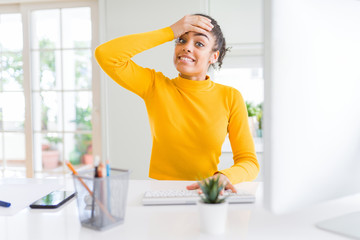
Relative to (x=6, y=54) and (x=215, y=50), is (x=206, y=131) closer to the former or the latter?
(x=215, y=50)

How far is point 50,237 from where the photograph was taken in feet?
2.41

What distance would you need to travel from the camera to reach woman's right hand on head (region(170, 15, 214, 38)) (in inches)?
57.3

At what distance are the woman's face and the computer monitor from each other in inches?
33.0

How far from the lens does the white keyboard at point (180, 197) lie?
96cm

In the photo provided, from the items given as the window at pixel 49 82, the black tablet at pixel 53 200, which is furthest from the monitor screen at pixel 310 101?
the window at pixel 49 82

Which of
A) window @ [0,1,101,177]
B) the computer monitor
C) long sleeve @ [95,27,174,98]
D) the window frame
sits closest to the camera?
the computer monitor

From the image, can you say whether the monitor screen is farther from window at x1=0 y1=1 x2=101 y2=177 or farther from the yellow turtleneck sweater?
window at x1=0 y1=1 x2=101 y2=177

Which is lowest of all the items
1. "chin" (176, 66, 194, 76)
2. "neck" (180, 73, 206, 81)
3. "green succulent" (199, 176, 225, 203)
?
"green succulent" (199, 176, 225, 203)

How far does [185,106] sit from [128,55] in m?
0.33

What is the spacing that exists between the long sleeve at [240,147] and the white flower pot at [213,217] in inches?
15.8

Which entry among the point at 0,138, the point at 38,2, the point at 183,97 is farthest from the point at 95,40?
the point at 183,97

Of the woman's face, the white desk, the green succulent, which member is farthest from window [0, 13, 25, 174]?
the green succulent

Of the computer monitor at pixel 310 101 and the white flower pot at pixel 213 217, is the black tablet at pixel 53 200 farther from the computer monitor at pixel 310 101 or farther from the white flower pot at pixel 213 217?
the computer monitor at pixel 310 101

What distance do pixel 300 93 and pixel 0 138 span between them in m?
3.54
